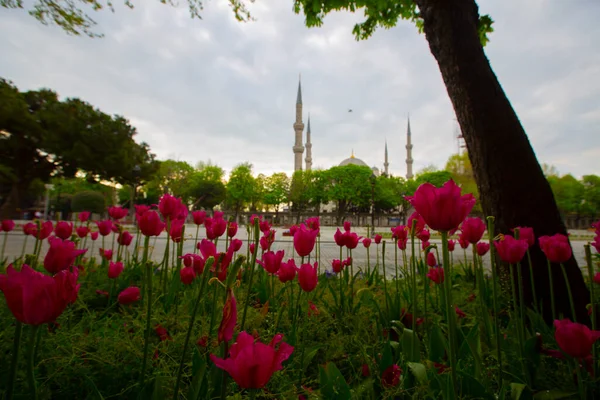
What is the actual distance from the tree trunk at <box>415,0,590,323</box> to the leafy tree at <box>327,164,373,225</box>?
142 ft

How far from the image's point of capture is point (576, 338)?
102 cm

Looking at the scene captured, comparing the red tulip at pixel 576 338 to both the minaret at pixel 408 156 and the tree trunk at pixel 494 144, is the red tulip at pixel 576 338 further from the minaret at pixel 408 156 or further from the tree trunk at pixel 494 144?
the minaret at pixel 408 156

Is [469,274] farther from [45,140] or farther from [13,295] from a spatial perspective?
[45,140]

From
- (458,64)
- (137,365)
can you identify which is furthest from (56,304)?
(458,64)

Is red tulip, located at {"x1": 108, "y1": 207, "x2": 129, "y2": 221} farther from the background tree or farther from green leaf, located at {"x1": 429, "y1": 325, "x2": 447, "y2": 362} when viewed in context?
the background tree

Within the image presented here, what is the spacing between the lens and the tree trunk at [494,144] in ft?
7.72

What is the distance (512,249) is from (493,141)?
1459 mm

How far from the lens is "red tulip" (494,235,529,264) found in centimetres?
138

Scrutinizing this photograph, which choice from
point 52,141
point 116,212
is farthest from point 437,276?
point 52,141

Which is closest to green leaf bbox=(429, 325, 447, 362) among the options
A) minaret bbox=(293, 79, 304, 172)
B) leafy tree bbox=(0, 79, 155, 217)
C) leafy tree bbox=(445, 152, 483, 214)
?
leafy tree bbox=(0, 79, 155, 217)

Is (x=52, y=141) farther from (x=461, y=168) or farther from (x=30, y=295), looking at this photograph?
(x=461, y=168)

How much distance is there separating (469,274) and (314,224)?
229cm

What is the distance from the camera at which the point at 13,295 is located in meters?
0.69

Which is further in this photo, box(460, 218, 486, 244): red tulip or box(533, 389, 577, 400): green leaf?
box(460, 218, 486, 244): red tulip
